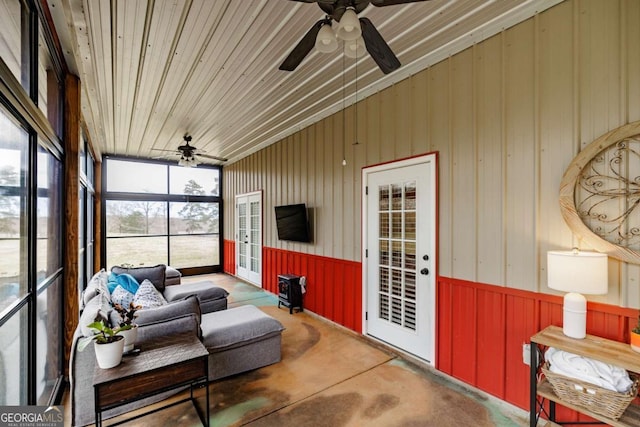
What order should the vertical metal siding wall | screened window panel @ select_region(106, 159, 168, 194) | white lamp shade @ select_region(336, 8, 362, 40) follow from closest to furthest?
white lamp shade @ select_region(336, 8, 362, 40), the vertical metal siding wall, screened window panel @ select_region(106, 159, 168, 194)

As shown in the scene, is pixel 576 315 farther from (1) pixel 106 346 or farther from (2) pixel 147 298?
(2) pixel 147 298

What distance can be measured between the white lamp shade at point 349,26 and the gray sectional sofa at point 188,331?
238 cm

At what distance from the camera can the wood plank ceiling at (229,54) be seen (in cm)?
229

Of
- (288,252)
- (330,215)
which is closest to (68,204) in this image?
(330,215)

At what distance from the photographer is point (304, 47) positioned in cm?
198

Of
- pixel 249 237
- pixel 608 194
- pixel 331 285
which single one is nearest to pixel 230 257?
pixel 249 237

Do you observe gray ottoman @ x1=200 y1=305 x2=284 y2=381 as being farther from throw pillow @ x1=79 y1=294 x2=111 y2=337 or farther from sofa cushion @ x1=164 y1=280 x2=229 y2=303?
sofa cushion @ x1=164 y1=280 x2=229 y2=303

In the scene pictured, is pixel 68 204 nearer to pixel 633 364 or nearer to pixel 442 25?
pixel 442 25

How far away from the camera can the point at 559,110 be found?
86.2 inches

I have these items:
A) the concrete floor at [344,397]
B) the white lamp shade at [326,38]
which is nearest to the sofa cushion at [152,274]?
the concrete floor at [344,397]

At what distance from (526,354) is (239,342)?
2511mm

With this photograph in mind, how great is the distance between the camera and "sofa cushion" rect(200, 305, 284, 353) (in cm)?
282

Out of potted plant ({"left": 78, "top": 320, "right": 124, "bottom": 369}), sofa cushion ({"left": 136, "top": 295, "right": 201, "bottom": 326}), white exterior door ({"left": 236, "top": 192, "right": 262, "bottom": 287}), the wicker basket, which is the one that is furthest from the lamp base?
white exterior door ({"left": 236, "top": 192, "right": 262, "bottom": 287})

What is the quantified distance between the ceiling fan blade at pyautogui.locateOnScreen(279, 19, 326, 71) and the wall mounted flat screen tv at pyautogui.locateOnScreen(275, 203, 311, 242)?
9.28 feet
